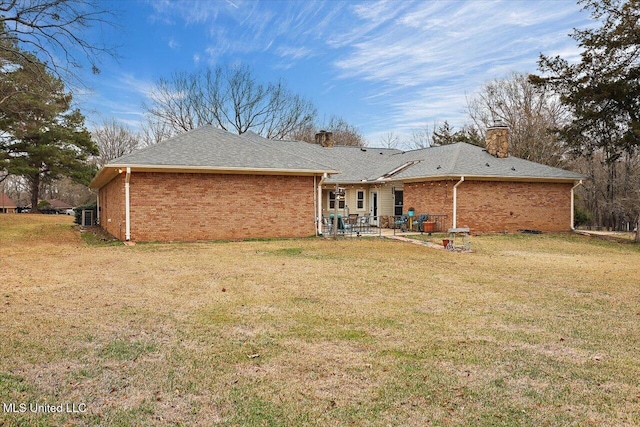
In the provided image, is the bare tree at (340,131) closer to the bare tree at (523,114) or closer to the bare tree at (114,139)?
the bare tree at (523,114)

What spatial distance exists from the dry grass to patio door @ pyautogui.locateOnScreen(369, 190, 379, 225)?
14.7m

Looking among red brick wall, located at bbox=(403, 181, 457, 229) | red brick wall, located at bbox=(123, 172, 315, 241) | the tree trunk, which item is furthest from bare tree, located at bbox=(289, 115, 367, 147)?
red brick wall, located at bbox=(123, 172, 315, 241)

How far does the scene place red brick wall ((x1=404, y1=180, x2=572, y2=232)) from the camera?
19625 mm

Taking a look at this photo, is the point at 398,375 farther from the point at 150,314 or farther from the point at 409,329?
the point at 150,314

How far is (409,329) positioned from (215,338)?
2.24 meters

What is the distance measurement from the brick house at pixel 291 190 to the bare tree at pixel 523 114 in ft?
44.4

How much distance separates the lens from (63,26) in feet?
41.7


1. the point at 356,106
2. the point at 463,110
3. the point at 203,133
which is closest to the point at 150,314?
the point at 203,133

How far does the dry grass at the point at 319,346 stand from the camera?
3.20 metres

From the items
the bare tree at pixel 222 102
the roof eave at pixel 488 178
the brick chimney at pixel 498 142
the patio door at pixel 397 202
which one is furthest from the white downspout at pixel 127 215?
the bare tree at pixel 222 102

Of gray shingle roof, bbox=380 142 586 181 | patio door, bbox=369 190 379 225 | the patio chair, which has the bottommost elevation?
the patio chair

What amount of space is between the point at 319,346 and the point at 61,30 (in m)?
13.2

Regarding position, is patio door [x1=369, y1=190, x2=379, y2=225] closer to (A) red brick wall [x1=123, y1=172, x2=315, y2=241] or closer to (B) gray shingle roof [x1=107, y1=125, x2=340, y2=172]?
(A) red brick wall [x1=123, y1=172, x2=315, y2=241]

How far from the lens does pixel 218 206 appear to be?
15.8m
